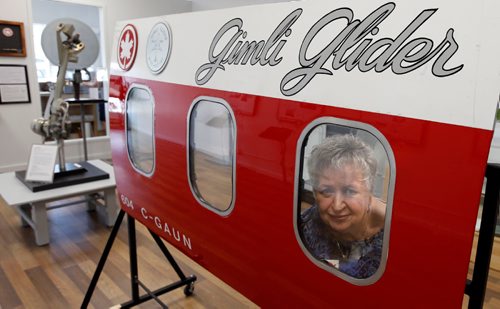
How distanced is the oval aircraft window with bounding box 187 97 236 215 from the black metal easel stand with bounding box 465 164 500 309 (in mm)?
672

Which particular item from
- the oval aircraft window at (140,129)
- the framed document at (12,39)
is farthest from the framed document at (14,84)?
the oval aircraft window at (140,129)

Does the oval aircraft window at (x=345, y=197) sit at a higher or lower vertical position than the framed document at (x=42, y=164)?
higher

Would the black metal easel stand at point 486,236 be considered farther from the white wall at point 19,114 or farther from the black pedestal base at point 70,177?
the white wall at point 19,114

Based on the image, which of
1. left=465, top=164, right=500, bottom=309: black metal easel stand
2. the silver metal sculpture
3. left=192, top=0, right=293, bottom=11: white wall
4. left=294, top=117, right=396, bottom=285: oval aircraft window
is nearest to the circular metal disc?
the silver metal sculpture

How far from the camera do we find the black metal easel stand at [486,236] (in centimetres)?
79

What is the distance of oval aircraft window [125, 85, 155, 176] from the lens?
1600 mm

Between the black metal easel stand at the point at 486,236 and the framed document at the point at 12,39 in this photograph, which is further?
the framed document at the point at 12,39

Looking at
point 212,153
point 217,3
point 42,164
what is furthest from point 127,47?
point 217,3

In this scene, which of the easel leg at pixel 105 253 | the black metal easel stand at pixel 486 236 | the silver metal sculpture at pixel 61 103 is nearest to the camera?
the black metal easel stand at pixel 486 236

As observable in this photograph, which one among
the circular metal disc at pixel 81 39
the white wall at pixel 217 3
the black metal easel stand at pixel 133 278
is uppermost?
the white wall at pixel 217 3

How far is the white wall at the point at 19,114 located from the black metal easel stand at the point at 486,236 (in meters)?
5.68

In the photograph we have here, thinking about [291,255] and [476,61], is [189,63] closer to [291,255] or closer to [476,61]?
[291,255]

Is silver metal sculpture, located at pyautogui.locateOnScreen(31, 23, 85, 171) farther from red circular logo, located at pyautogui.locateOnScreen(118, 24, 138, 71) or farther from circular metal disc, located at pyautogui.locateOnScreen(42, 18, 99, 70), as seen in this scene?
red circular logo, located at pyautogui.locateOnScreen(118, 24, 138, 71)

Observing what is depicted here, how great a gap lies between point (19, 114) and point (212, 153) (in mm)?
4944
